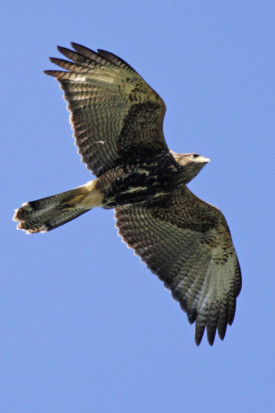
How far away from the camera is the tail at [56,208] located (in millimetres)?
11898

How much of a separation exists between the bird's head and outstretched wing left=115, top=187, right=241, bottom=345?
1225 mm

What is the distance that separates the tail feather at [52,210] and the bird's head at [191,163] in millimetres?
1408

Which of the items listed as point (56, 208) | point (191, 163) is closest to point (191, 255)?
→ point (191, 163)

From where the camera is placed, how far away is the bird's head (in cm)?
1165

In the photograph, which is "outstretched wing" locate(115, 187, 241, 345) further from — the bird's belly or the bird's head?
the bird's head

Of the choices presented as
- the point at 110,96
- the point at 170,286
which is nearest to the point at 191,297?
the point at 170,286

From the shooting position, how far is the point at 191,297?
1302 centimetres

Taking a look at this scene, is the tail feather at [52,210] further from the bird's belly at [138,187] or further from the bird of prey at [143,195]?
the bird's belly at [138,187]

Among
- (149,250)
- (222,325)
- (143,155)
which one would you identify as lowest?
(222,325)

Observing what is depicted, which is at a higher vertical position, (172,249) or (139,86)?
(139,86)

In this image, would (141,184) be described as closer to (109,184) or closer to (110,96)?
(109,184)

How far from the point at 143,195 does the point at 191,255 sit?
5.63 ft

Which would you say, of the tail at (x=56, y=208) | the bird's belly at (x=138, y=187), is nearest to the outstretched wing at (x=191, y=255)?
the bird's belly at (x=138, y=187)

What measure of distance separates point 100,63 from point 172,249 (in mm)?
3331
